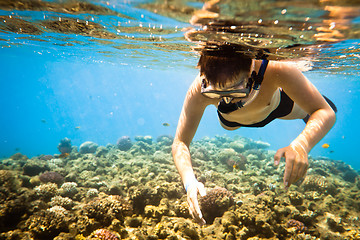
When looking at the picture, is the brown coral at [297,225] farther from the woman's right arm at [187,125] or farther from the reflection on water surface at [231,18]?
the reflection on water surface at [231,18]

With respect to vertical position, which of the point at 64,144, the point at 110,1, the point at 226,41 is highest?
the point at 64,144

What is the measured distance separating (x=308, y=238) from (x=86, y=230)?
4403 mm

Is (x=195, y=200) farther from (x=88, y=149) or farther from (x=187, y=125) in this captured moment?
(x=88, y=149)

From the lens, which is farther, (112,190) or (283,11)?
(112,190)

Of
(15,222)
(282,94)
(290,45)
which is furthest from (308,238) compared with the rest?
(15,222)

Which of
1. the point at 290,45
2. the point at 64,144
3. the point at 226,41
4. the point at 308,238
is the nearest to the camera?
the point at 308,238

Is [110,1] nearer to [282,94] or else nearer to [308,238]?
[282,94]

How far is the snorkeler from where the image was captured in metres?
1.90

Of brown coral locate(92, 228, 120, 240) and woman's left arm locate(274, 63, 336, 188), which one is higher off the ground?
woman's left arm locate(274, 63, 336, 188)

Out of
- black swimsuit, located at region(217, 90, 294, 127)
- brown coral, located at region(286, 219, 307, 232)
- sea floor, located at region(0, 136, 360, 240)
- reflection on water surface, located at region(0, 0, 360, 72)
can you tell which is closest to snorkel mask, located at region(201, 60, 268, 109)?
black swimsuit, located at region(217, 90, 294, 127)

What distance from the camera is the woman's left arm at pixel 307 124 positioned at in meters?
1.66

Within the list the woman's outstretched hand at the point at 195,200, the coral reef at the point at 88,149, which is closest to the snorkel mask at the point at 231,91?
the woman's outstretched hand at the point at 195,200

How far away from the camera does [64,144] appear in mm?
15289

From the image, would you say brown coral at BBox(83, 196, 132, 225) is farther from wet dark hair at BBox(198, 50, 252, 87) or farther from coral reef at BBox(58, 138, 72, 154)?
coral reef at BBox(58, 138, 72, 154)
